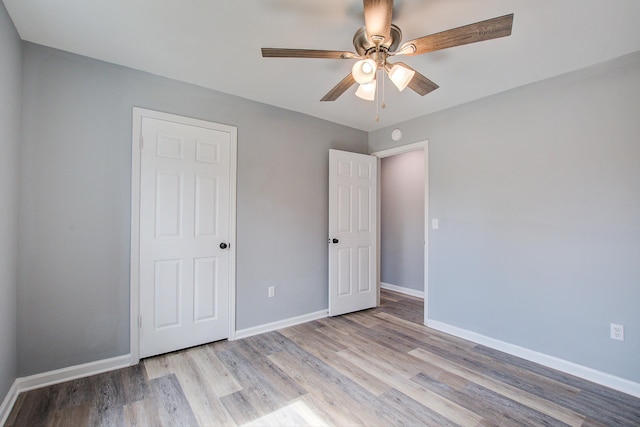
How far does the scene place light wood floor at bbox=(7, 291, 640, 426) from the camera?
1.77m

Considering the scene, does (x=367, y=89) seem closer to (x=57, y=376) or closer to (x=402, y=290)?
(x=57, y=376)

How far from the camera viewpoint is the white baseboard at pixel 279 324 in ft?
9.64

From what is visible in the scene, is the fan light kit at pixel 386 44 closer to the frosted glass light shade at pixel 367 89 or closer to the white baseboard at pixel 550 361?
the frosted glass light shade at pixel 367 89

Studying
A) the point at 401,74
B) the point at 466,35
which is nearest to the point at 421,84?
the point at 401,74

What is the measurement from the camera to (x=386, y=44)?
68.2 inches

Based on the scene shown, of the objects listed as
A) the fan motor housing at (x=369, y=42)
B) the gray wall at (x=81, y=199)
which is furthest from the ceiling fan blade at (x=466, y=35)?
the gray wall at (x=81, y=199)

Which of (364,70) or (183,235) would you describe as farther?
(183,235)

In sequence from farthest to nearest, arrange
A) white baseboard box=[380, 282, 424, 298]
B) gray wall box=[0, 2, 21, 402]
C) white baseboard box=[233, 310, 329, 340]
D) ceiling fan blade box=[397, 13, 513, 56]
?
white baseboard box=[380, 282, 424, 298], white baseboard box=[233, 310, 329, 340], gray wall box=[0, 2, 21, 402], ceiling fan blade box=[397, 13, 513, 56]

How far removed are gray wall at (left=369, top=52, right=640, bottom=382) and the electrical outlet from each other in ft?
0.11

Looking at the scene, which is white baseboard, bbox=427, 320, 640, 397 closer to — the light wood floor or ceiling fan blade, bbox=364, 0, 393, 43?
the light wood floor

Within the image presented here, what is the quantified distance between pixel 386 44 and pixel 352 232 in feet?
7.71

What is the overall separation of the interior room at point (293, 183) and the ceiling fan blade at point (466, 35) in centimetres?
3

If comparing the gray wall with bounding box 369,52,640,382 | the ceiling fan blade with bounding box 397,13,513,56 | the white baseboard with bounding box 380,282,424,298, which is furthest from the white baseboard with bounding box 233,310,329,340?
the ceiling fan blade with bounding box 397,13,513,56

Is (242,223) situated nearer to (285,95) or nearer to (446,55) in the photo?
(285,95)
